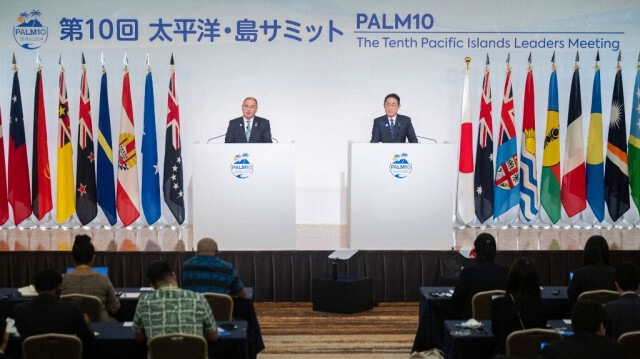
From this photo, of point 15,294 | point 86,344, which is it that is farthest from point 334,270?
point 86,344

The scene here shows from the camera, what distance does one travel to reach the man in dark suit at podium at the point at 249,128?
398 inches

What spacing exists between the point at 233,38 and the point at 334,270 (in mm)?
4753

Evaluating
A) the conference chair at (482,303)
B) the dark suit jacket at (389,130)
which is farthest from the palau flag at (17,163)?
the conference chair at (482,303)

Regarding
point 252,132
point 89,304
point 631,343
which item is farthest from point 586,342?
point 252,132

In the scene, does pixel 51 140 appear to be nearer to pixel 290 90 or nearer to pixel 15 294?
pixel 290 90

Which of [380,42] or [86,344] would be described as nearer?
[86,344]

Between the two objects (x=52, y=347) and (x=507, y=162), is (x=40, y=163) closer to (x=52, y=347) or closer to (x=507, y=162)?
(x=507, y=162)

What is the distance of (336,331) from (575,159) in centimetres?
518

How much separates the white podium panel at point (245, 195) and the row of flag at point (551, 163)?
329 cm

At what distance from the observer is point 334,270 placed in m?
8.93

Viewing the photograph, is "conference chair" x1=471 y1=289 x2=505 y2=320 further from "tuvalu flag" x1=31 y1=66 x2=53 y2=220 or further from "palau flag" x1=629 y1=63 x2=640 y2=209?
"tuvalu flag" x1=31 y1=66 x2=53 y2=220

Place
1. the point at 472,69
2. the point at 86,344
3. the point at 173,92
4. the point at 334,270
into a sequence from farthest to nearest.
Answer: the point at 472,69, the point at 173,92, the point at 334,270, the point at 86,344

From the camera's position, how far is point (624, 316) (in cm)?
486

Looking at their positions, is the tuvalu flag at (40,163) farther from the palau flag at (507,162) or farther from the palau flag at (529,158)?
the palau flag at (529,158)
